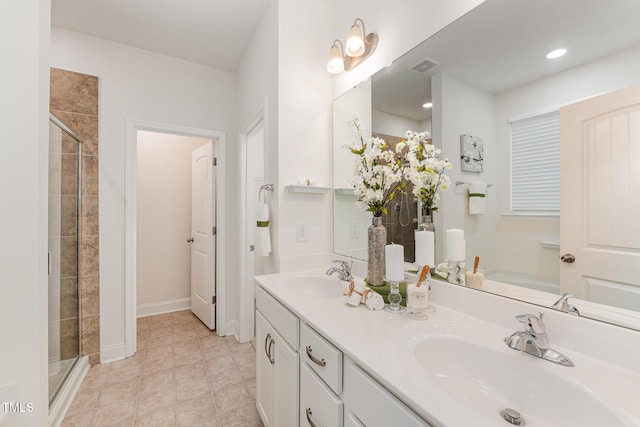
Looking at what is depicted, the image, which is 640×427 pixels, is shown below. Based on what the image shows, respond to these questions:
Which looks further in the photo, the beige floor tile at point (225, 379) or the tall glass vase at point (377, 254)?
the beige floor tile at point (225, 379)

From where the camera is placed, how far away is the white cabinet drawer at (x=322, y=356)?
0.83 meters

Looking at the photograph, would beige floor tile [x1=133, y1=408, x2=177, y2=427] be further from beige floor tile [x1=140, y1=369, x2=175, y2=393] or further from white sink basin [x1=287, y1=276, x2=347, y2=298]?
white sink basin [x1=287, y1=276, x2=347, y2=298]

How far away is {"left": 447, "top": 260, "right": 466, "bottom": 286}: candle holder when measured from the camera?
44.1 inches

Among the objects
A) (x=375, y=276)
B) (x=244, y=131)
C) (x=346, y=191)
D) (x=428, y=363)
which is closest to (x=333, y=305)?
(x=375, y=276)

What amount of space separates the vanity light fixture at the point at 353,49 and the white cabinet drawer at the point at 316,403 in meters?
1.70

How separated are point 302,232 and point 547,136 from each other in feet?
4.51

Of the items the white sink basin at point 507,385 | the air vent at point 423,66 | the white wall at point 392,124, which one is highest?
the air vent at point 423,66

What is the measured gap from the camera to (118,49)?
A: 2.35 metres

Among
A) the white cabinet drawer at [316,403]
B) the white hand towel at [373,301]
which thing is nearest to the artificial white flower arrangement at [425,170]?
the white hand towel at [373,301]

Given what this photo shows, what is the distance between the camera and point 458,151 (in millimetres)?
1166

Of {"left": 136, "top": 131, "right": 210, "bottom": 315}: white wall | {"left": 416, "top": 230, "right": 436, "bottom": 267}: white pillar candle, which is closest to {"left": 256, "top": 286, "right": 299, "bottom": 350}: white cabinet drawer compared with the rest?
{"left": 416, "top": 230, "right": 436, "bottom": 267}: white pillar candle

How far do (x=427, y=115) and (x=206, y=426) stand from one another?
2114 millimetres

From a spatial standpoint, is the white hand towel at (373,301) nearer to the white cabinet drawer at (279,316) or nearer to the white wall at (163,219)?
the white cabinet drawer at (279,316)

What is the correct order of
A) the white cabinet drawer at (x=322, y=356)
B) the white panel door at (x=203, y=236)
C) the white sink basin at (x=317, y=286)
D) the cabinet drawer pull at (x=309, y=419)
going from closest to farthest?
the white cabinet drawer at (x=322, y=356)
the cabinet drawer pull at (x=309, y=419)
the white sink basin at (x=317, y=286)
the white panel door at (x=203, y=236)
